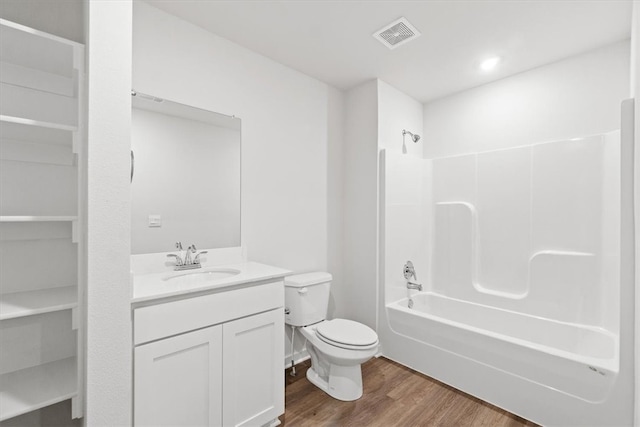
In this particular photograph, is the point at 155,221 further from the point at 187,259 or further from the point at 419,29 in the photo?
the point at 419,29

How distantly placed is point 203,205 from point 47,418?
127 cm

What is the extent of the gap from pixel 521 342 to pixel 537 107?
6.20ft

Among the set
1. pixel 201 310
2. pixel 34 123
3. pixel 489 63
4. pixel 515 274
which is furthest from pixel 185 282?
pixel 489 63

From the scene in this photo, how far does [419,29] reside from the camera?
2.00 m

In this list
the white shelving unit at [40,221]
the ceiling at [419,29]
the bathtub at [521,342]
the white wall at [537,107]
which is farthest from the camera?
the white wall at [537,107]

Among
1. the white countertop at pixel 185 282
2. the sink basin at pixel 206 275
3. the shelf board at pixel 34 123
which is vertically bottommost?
the sink basin at pixel 206 275

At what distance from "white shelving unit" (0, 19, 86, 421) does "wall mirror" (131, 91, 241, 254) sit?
1.18 feet

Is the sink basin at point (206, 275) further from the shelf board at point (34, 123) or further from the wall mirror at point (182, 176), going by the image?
the shelf board at point (34, 123)

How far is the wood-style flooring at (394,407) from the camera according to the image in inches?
71.5

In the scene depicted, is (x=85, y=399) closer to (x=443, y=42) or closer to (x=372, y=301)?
(x=372, y=301)

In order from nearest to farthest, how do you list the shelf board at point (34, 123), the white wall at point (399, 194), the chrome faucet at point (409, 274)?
the shelf board at point (34, 123), the white wall at point (399, 194), the chrome faucet at point (409, 274)

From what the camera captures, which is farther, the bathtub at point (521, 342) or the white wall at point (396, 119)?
the white wall at point (396, 119)

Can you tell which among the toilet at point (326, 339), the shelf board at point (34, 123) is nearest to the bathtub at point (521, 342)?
the toilet at point (326, 339)

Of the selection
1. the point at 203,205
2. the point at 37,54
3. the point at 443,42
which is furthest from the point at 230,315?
the point at 443,42
